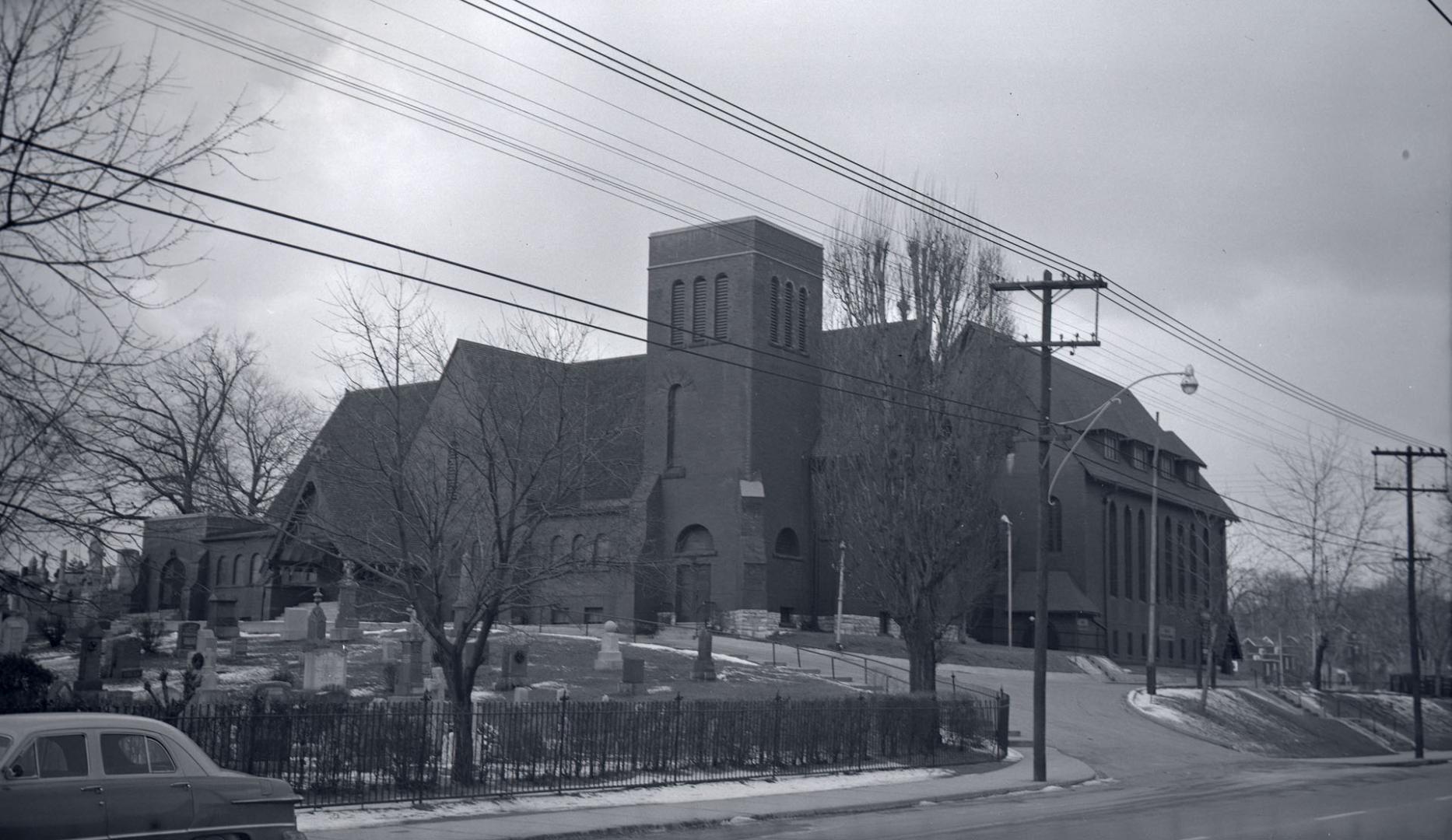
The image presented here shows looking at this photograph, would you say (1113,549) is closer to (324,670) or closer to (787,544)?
(787,544)

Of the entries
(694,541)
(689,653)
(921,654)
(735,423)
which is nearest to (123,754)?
(921,654)

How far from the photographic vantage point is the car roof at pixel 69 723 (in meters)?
9.92

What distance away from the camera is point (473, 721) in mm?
19531

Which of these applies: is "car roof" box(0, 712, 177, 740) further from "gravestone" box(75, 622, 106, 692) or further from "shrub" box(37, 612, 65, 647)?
"shrub" box(37, 612, 65, 647)

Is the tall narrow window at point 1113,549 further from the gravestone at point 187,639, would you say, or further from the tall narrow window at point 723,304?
the gravestone at point 187,639

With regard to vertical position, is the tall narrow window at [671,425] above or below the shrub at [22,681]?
above

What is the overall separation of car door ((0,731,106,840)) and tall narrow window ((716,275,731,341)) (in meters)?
43.5

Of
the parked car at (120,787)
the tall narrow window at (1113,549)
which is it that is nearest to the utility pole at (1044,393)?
the parked car at (120,787)

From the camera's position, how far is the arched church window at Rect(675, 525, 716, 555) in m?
53.3

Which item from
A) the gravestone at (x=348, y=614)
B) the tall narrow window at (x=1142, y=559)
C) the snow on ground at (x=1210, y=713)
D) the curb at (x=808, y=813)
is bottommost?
the snow on ground at (x=1210, y=713)

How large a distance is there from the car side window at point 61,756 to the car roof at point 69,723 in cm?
9

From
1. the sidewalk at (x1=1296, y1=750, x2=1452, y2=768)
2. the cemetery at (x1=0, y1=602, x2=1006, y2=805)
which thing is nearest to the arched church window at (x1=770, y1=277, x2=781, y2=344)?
the cemetery at (x1=0, y1=602, x2=1006, y2=805)

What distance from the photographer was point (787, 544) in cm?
5469

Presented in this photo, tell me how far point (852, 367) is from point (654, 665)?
1069cm
